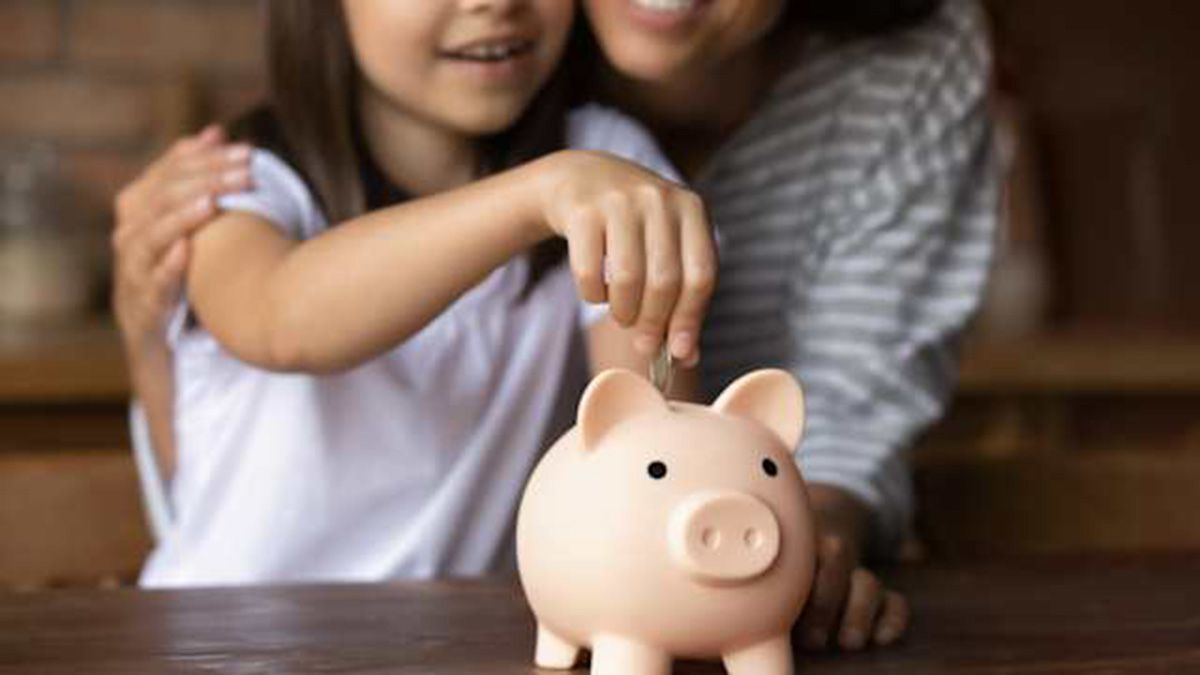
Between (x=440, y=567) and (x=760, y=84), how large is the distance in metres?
0.45

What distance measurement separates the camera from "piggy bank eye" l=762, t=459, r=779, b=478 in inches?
27.7

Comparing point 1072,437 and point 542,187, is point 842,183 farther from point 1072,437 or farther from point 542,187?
point 1072,437

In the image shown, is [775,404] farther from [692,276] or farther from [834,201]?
[834,201]

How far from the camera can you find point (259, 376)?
1224 mm

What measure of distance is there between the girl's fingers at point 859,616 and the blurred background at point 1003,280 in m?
0.45

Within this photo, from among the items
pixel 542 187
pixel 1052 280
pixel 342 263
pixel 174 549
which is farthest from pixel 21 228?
pixel 542 187

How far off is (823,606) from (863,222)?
22.4 inches

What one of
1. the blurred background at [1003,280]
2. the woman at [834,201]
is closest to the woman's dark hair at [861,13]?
the woman at [834,201]

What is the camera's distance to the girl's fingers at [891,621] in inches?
32.4

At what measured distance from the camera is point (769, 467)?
27.8 inches

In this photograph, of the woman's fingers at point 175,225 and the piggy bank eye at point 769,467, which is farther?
the woman's fingers at point 175,225

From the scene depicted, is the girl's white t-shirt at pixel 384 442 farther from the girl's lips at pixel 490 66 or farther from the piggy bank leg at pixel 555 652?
A: the piggy bank leg at pixel 555 652

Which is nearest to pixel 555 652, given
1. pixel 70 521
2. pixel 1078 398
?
pixel 70 521

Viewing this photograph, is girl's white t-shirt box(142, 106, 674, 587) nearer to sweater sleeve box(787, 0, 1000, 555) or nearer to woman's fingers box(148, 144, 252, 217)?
woman's fingers box(148, 144, 252, 217)
